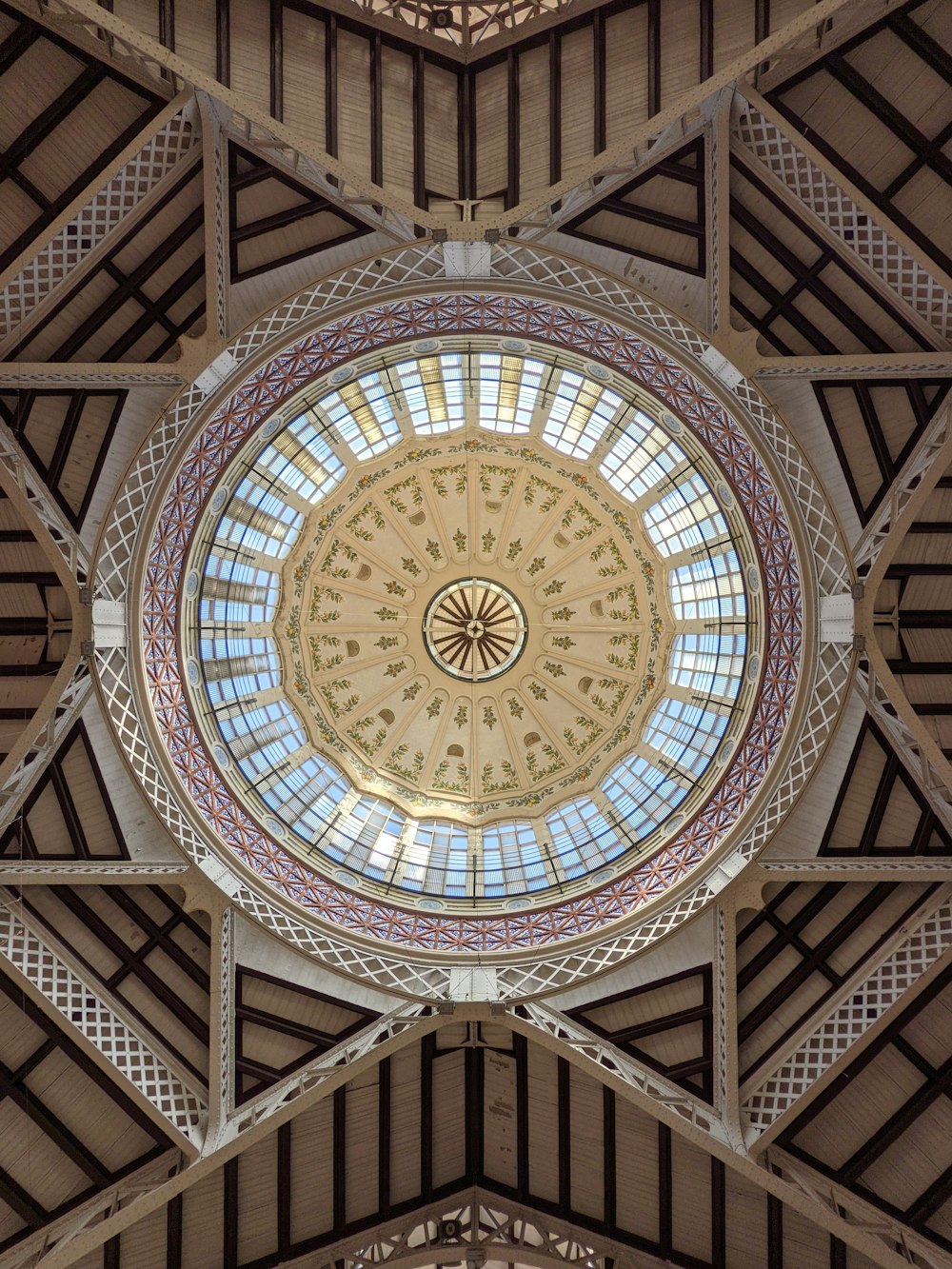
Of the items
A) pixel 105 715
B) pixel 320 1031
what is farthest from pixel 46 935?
pixel 320 1031

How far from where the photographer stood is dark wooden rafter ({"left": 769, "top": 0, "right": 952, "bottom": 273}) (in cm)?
1549

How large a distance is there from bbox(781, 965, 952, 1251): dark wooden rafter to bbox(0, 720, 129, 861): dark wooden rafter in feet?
42.5

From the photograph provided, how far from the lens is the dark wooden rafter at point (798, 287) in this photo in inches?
673

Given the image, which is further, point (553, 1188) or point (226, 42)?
point (553, 1188)

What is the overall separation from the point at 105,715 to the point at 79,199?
8328 millimetres

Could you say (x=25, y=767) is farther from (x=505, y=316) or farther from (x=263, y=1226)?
(x=505, y=316)

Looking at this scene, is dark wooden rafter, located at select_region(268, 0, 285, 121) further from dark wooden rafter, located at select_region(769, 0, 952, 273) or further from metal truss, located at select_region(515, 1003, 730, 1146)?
metal truss, located at select_region(515, 1003, 730, 1146)

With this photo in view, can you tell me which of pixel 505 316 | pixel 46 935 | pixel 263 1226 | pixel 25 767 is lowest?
pixel 263 1226

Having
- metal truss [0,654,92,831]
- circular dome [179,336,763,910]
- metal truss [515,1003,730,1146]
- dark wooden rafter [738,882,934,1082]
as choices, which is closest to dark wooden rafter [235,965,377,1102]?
metal truss [515,1003,730,1146]

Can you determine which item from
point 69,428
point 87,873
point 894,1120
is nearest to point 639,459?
point 69,428

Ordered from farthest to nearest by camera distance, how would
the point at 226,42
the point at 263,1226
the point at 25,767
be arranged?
the point at 263,1226 < the point at 25,767 < the point at 226,42

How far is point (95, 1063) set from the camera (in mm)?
17688

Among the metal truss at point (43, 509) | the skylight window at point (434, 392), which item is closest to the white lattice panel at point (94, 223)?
the metal truss at point (43, 509)

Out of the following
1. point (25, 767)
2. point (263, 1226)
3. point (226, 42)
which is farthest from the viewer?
point (263, 1226)
